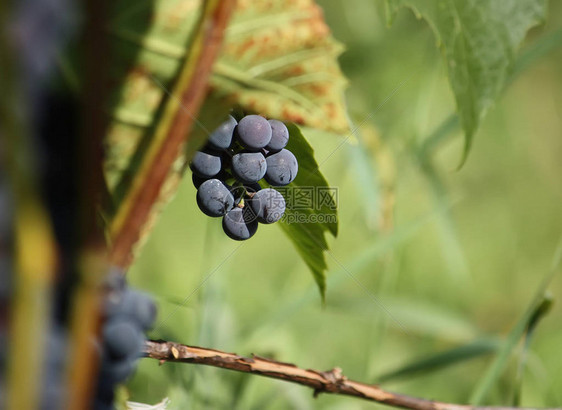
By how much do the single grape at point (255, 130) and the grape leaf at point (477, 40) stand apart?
0.11m

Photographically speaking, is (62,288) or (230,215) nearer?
(62,288)

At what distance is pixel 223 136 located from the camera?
0.34 metres

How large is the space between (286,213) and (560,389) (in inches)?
33.3

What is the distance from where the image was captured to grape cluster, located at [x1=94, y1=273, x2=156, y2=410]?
0.29 m

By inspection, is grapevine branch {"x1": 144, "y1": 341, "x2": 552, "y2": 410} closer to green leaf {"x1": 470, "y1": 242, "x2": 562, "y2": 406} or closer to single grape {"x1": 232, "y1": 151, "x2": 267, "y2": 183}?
single grape {"x1": 232, "y1": 151, "x2": 267, "y2": 183}

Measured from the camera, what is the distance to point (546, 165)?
1.69 metres

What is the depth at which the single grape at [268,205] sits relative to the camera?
361 mm

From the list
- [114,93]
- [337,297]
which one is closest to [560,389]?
[337,297]

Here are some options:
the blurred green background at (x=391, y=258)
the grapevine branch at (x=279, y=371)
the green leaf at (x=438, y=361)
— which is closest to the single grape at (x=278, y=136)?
the grapevine branch at (x=279, y=371)

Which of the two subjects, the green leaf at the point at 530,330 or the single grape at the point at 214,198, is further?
the green leaf at the point at 530,330

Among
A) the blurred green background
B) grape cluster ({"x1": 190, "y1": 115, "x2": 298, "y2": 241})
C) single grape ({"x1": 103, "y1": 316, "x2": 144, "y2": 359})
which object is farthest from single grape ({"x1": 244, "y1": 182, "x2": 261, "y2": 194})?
the blurred green background

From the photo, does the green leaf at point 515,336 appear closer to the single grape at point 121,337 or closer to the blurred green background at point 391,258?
the blurred green background at point 391,258

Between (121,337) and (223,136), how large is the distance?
0.11 metres

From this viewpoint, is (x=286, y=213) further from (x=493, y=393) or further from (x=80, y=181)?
(x=493, y=393)
